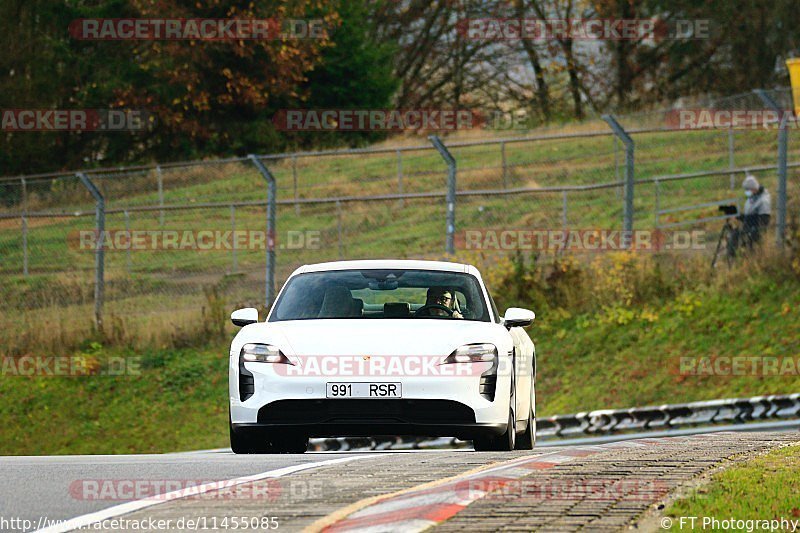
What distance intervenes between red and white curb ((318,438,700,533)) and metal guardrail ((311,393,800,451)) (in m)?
9.07

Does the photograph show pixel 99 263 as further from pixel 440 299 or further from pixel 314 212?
pixel 440 299

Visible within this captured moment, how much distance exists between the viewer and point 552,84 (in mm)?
59938

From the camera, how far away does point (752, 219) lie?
84.0 feet

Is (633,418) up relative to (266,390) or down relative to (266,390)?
down

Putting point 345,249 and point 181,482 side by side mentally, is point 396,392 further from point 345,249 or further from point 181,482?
point 345,249

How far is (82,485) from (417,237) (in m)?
25.7

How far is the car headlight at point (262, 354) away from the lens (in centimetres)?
1184

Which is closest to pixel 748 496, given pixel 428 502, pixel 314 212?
pixel 428 502

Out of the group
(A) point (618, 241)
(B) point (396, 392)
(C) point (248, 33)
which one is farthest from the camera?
(C) point (248, 33)

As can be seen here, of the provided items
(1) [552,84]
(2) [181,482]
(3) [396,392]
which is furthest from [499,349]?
(1) [552,84]
